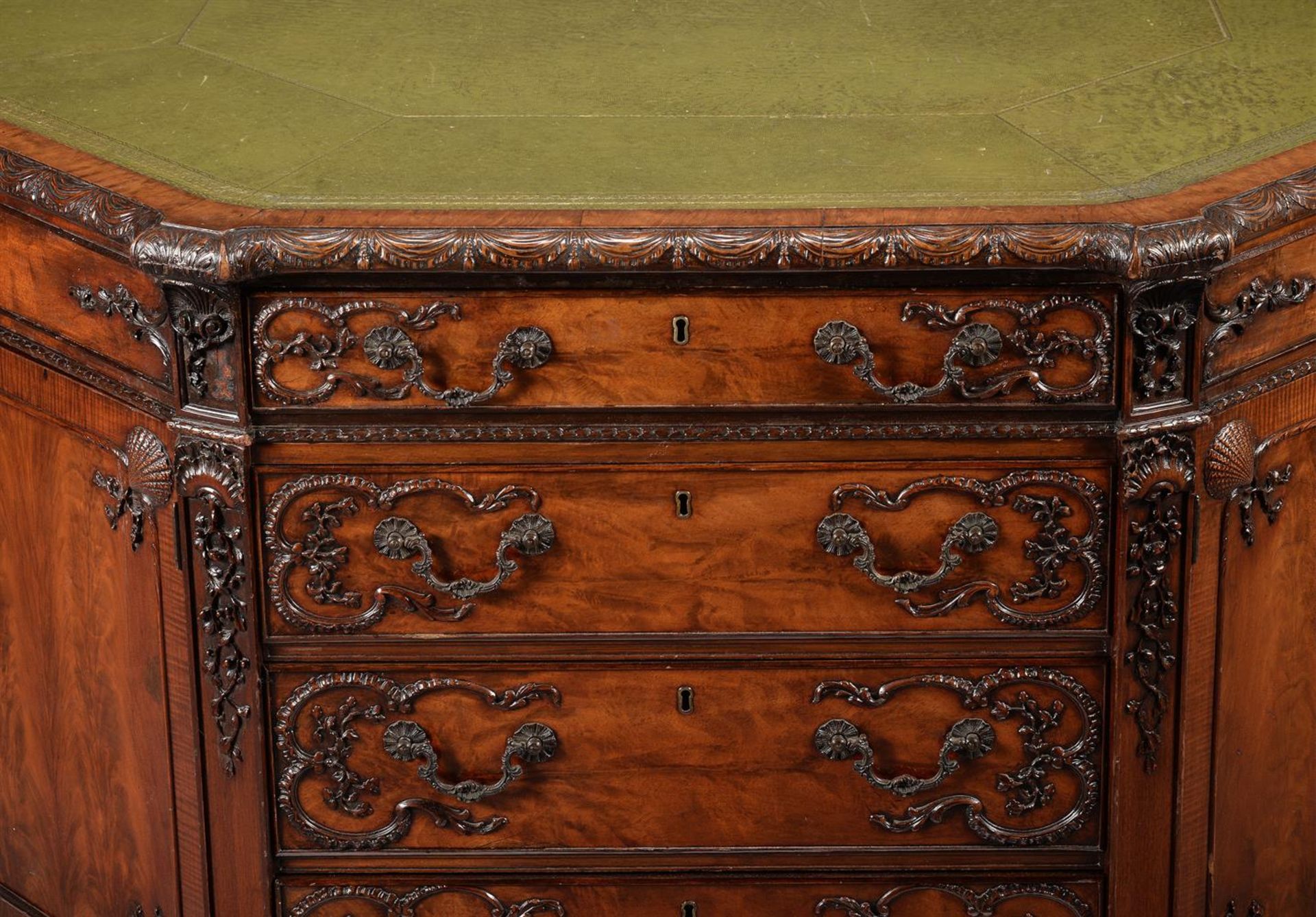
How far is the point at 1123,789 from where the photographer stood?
6.34 feet

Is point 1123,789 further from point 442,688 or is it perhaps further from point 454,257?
point 454,257

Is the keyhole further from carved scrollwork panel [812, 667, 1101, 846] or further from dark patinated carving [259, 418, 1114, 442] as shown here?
carved scrollwork panel [812, 667, 1101, 846]

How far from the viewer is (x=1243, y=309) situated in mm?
1822

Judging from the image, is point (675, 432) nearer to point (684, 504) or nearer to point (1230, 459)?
point (684, 504)

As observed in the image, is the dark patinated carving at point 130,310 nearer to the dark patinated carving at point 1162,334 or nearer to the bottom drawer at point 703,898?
the bottom drawer at point 703,898

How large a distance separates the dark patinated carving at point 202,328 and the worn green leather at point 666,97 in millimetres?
106

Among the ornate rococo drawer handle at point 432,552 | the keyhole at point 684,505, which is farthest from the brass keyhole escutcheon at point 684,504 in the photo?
the ornate rococo drawer handle at point 432,552

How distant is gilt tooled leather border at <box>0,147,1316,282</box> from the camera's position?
1.72m

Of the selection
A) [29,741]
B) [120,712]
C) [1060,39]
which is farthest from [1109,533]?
[29,741]

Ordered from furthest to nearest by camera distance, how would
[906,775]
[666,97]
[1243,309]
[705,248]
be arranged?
[666,97]
[906,775]
[1243,309]
[705,248]

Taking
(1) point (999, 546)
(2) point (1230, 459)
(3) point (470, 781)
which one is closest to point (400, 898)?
(3) point (470, 781)

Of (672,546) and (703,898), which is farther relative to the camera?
(703,898)

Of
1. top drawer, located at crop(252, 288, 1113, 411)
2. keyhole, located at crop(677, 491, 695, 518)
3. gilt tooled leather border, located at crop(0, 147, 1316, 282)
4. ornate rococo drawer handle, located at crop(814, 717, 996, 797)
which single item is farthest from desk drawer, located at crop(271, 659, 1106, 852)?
gilt tooled leather border, located at crop(0, 147, 1316, 282)

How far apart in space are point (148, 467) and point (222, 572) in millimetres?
118
